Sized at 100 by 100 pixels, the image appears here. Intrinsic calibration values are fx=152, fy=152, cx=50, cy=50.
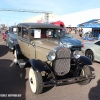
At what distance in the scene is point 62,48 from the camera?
166 inches

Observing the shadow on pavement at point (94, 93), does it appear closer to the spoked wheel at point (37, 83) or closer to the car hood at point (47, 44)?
the spoked wheel at point (37, 83)

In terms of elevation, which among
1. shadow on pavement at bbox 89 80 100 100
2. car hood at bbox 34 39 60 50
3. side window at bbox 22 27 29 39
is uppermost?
side window at bbox 22 27 29 39

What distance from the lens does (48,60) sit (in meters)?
4.43

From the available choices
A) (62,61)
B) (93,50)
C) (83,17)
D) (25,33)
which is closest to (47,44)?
(62,61)

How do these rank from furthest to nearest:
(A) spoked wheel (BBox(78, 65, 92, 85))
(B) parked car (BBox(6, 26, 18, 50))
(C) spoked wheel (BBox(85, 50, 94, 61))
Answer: (B) parked car (BBox(6, 26, 18, 50)), (C) spoked wheel (BBox(85, 50, 94, 61)), (A) spoked wheel (BBox(78, 65, 92, 85))

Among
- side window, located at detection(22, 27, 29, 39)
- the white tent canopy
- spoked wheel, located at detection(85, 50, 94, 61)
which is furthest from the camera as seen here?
the white tent canopy

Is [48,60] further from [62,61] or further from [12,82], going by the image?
[12,82]

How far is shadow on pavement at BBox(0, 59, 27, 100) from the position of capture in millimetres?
4203

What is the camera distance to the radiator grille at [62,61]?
4.23 metres

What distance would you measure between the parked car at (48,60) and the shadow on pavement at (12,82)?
15.1 inches

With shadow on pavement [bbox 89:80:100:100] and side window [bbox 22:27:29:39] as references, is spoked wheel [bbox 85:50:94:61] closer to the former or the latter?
shadow on pavement [bbox 89:80:100:100]

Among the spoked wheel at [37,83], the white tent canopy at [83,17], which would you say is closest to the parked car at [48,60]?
the spoked wheel at [37,83]

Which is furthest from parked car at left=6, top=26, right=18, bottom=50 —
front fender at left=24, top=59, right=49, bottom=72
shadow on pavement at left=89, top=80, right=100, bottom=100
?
shadow on pavement at left=89, top=80, right=100, bottom=100

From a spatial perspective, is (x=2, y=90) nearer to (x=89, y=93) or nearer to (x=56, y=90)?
(x=56, y=90)
